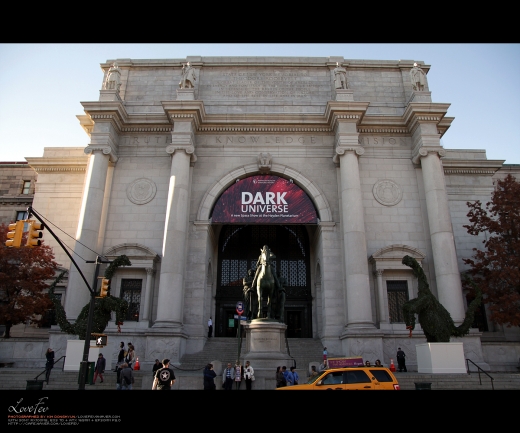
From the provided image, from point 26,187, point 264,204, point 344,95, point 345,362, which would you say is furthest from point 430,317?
point 26,187

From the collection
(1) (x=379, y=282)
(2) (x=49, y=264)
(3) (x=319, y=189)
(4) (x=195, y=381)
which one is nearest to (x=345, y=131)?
(3) (x=319, y=189)

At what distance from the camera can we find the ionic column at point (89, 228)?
2369 cm

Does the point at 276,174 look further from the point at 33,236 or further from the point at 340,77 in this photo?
the point at 33,236

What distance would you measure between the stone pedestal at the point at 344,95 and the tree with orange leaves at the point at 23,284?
21.4 m

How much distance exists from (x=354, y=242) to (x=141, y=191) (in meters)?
13.9

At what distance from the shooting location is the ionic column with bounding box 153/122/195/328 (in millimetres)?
23578

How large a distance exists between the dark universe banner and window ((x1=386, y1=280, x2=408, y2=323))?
6.07m

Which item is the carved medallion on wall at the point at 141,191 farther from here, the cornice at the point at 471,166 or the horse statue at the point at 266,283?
the cornice at the point at 471,166

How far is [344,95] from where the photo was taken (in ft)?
92.9

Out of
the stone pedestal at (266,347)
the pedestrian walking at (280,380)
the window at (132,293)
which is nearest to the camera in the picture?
the pedestrian walking at (280,380)

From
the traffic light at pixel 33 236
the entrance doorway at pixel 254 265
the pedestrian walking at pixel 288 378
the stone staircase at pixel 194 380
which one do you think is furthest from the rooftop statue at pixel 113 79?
the pedestrian walking at pixel 288 378

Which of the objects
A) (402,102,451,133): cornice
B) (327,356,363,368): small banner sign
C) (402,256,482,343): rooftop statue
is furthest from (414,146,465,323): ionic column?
(327,356,363,368): small banner sign
